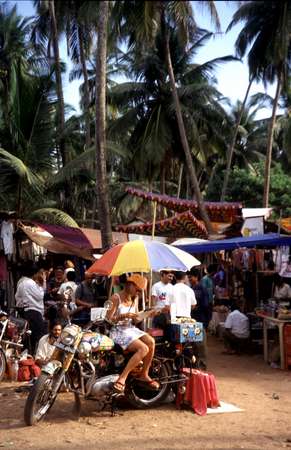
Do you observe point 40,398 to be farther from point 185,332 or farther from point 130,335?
point 185,332

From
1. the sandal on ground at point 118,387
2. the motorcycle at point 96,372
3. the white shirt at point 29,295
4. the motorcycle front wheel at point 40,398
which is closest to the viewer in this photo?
the motorcycle front wheel at point 40,398

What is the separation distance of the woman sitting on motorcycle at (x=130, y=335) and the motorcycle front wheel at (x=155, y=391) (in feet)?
0.52

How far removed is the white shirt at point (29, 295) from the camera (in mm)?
9133

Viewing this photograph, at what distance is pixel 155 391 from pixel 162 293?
2415mm

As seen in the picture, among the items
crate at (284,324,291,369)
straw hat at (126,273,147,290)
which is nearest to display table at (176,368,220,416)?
straw hat at (126,273,147,290)

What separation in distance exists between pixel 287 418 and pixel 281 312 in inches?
141

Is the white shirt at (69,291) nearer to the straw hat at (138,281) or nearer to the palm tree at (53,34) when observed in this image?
the straw hat at (138,281)

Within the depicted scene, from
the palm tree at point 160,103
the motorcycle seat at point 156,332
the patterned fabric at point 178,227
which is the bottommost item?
the motorcycle seat at point 156,332

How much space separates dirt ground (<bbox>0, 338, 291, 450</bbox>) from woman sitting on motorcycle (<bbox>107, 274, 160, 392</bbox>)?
427 millimetres

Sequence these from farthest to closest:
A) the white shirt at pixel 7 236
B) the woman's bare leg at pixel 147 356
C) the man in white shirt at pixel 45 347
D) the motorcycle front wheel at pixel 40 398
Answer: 1. the white shirt at pixel 7 236
2. the man in white shirt at pixel 45 347
3. the woman's bare leg at pixel 147 356
4. the motorcycle front wheel at pixel 40 398

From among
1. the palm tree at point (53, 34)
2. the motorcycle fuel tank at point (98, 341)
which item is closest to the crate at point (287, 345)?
the motorcycle fuel tank at point (98, 341)

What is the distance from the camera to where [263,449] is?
→ 5.18 metres

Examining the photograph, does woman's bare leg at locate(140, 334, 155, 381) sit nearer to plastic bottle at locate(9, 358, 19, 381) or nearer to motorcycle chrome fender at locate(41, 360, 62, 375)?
motorcycle chrome fender at locate(41, 360, 62, 375)

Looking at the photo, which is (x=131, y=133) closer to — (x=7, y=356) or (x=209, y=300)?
(x=209, y=300)
